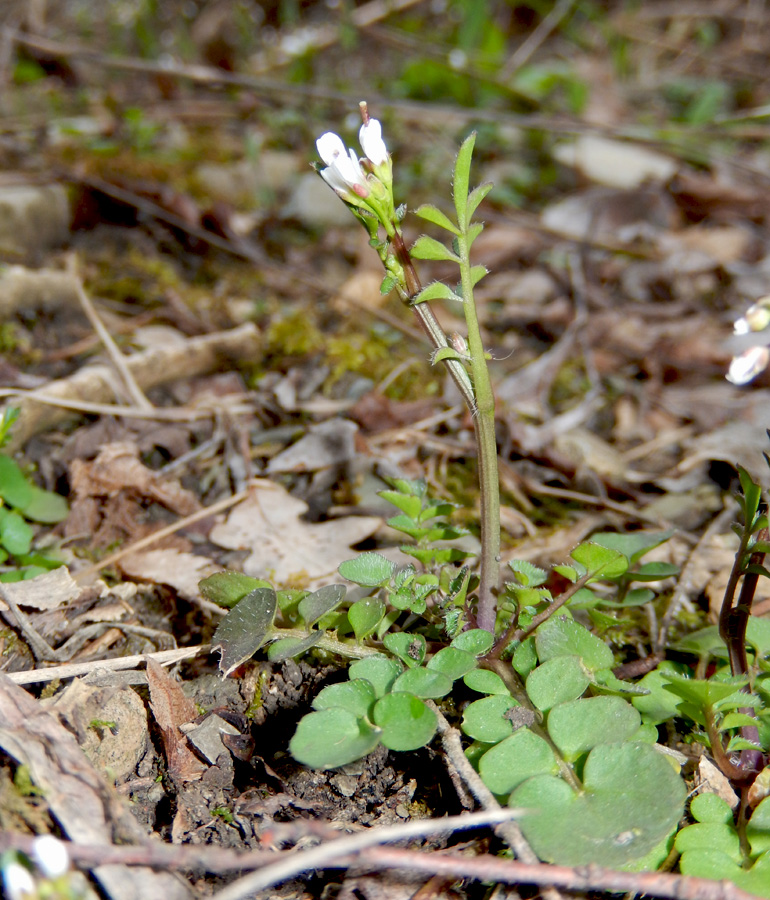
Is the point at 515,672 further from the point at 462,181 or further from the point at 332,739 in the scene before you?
the point at 462,181

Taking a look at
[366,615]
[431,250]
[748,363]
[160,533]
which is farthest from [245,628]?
[748,363]

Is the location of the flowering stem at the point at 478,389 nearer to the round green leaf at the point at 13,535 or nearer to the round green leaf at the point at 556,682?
the round green leaf at the point at 556,682

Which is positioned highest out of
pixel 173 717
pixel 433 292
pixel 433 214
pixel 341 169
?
pixel 341 169

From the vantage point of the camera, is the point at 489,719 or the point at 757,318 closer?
the point at 757,318

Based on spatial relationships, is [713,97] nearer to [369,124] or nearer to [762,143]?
[762,143]

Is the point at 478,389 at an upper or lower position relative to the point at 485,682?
upper

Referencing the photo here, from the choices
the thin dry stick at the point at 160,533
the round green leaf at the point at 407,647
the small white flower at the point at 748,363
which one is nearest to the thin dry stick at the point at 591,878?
the round green leaf at the point at 407,647

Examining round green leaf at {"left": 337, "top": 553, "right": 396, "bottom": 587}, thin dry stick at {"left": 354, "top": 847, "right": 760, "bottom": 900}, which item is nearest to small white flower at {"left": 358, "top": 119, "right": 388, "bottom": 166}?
round green leaf at {"left": 337, "top": 553, "right": 396, "bottom": 587}
